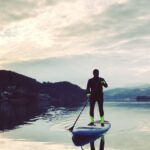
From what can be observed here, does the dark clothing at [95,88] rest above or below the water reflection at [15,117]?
above

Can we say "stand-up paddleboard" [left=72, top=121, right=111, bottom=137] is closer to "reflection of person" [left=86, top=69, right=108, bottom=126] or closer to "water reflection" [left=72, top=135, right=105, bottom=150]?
A: "water reflection" [left=72, top=135, right=105, bottom=150]

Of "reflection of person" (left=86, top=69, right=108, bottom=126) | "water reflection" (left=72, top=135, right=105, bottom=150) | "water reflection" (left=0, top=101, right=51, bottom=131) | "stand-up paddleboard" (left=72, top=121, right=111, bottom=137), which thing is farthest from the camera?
"water reflection" (left=0, top=101, right=51, bottom=131)

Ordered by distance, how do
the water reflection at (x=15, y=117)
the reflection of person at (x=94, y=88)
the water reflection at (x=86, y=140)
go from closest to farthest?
the water reflection at (x=86, y=140), the reflection of person at (x=94, y=88), the water reflection at (x=15, y=117)

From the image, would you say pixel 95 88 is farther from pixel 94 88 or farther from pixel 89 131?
pixel 89 131

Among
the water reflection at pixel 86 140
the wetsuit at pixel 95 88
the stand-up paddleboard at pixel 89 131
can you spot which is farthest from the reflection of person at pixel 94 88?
the water reflection at pixel 86 140

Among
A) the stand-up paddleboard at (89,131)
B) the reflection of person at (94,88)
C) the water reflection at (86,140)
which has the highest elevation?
the reflection of person at (94,88)

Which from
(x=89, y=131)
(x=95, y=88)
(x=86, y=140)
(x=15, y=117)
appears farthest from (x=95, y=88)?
(x=15, y=117)

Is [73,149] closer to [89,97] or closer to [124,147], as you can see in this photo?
[124,147]

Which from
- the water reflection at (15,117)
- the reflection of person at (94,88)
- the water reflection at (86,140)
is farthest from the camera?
the water reflection at (15,117)

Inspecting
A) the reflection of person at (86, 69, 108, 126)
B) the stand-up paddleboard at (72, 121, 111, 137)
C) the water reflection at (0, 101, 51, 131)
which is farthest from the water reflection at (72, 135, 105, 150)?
the water reflection at (0, 101, 51, 131)

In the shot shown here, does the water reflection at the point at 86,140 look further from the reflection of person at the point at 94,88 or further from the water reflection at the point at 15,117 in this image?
the water reflection at the point at 15,117

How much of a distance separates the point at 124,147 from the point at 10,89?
17975 centimetres

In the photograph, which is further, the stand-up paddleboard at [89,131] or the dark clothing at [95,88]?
the dark clothing at [95,88]

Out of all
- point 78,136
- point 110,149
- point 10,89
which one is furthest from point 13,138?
point 10,89
